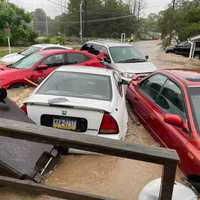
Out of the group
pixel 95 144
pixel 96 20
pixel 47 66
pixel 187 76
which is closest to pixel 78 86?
pixel 187 76

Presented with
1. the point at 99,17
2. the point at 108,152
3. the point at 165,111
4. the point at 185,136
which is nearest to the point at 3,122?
the point at 108,152

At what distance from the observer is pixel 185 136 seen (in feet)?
12.5

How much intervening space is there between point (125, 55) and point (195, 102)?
24.7ft

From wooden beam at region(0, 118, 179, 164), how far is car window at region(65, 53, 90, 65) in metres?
8.33

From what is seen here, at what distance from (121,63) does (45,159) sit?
773 cm

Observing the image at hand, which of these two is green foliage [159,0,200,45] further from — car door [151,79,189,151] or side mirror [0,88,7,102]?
side mirror [0,88,7,102]

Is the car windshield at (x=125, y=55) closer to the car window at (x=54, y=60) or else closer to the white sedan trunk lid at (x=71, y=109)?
the car window at (x=54, y=60)

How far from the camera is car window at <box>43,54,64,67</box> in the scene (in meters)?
9.51

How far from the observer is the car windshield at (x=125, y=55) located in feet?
36.7

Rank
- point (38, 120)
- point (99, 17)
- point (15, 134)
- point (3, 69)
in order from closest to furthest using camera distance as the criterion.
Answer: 1. point (15, 134)
2. point (38, 120)
3. point (3, 69)
4. point (99, 17)

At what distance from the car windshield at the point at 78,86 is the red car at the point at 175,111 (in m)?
0.96

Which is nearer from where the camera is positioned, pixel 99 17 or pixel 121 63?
pixel 121 63

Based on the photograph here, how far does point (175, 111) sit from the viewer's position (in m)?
4.44

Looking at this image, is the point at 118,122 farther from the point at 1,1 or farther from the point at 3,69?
the point at 1,1
